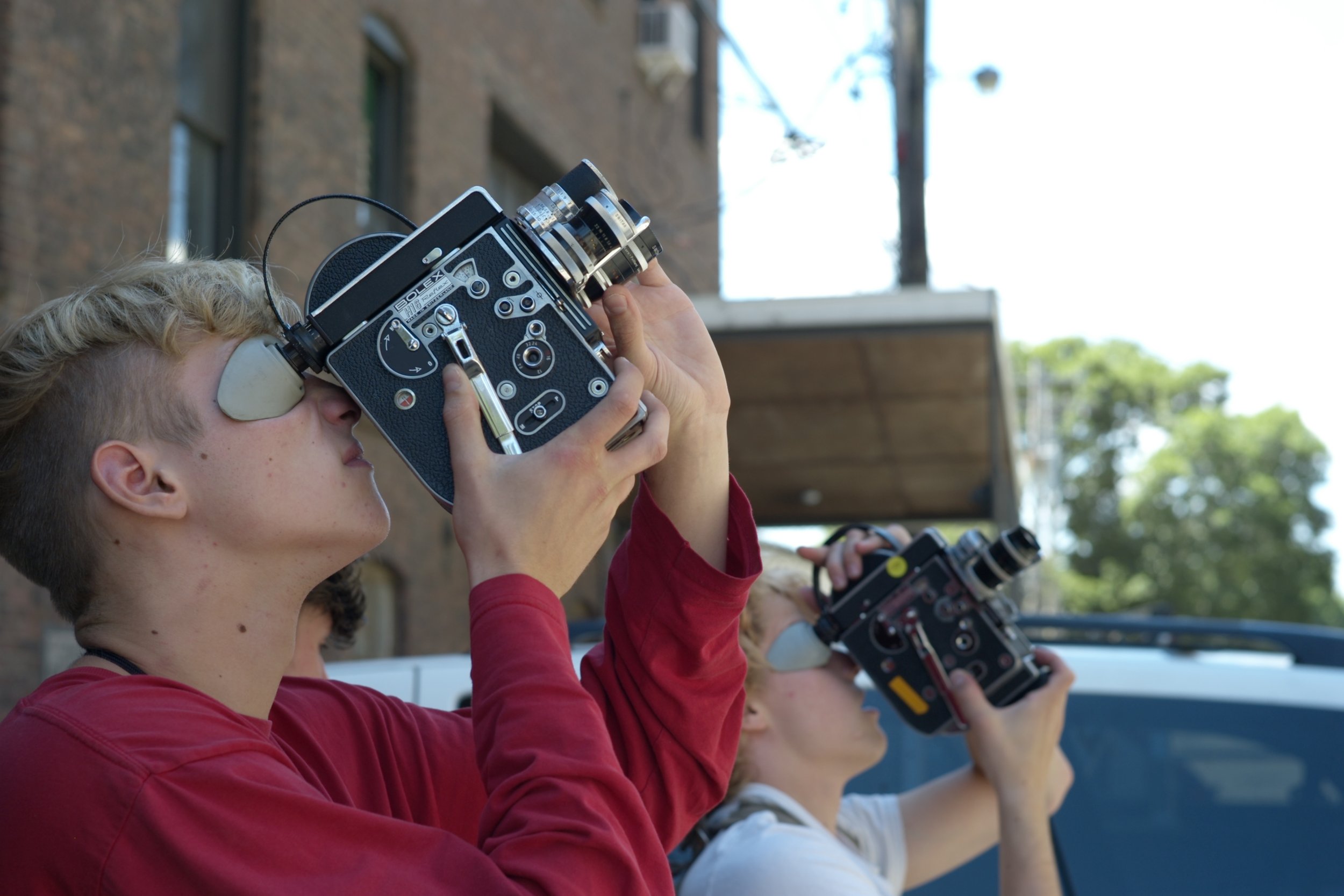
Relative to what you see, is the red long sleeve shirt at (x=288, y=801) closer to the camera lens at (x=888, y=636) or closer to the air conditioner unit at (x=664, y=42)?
the camera lens at (x=888, y=636)

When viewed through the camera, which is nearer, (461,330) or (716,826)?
(461,330)

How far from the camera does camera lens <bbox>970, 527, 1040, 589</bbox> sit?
2660 millimetres

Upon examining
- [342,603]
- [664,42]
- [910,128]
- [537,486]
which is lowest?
[342,603]

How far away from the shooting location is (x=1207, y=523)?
119 ft

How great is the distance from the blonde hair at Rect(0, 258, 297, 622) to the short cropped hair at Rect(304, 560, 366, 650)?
85cm

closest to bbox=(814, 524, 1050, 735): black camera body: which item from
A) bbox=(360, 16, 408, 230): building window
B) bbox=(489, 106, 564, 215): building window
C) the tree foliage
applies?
bbox=(360, 16, 408, 230): building window

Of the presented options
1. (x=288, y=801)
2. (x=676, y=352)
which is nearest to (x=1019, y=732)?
(x=676, y=352)

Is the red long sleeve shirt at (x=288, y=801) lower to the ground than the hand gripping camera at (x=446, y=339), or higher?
lower

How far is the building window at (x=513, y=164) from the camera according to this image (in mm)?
11297

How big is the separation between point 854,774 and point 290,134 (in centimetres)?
610

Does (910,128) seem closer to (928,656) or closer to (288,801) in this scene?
(928,656)

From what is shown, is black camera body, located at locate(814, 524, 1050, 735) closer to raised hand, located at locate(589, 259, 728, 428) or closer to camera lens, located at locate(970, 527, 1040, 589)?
camera lens, located at locate(970, 527, 1040, 589)

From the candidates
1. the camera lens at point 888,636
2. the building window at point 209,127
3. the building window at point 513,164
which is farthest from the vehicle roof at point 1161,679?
the building window at point 513,164

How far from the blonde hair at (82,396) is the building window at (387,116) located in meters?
7.99
